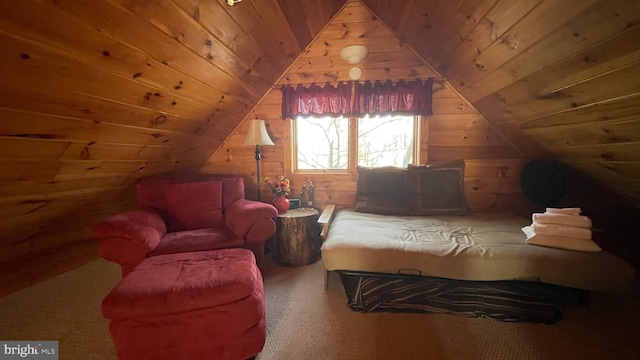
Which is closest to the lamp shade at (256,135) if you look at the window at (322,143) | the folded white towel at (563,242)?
the window at (322,143)

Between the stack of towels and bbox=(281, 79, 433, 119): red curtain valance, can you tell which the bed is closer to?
the stack of towels

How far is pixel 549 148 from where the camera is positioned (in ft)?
7.79

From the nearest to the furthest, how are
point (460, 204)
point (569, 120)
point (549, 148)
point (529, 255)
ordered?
point (529, 255) < point (569, 120) < point (549, 148) < point (460, 204)

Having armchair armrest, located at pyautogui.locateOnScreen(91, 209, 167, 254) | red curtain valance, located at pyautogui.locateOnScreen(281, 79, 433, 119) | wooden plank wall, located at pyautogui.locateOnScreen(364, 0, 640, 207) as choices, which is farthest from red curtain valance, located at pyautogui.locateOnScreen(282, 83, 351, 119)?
armchair armrest, located at pyautogui.locateOnScreen(91, 209, 167, 254)

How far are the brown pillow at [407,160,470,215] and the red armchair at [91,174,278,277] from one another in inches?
55.7

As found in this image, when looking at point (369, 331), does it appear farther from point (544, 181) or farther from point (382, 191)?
point (544, 181)

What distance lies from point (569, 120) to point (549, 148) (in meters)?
0.67

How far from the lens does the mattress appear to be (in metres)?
1.54

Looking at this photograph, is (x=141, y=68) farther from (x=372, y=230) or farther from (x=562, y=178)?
(x=562, y=178)

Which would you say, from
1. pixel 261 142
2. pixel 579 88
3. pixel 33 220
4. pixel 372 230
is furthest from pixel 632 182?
pixel 33 220

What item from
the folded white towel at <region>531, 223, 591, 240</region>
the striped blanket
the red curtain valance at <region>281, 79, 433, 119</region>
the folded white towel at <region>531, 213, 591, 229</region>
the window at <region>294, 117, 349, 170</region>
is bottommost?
the striped blanket

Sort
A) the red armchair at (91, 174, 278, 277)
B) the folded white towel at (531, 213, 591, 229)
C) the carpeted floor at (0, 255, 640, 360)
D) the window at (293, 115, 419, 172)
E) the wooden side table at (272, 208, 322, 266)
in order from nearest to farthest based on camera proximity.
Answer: the carpeted floor at (0, 255, 640, 360), the folded white towel at (531, 213, 591, 229), the red armchair at (91, 174, 278, 277), the wooden side table at (272, 208, 322, 266), the window at (293, 115, 419, 172)

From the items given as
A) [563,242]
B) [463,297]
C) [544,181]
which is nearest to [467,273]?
[463,297]

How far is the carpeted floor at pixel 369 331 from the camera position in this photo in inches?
55.2
